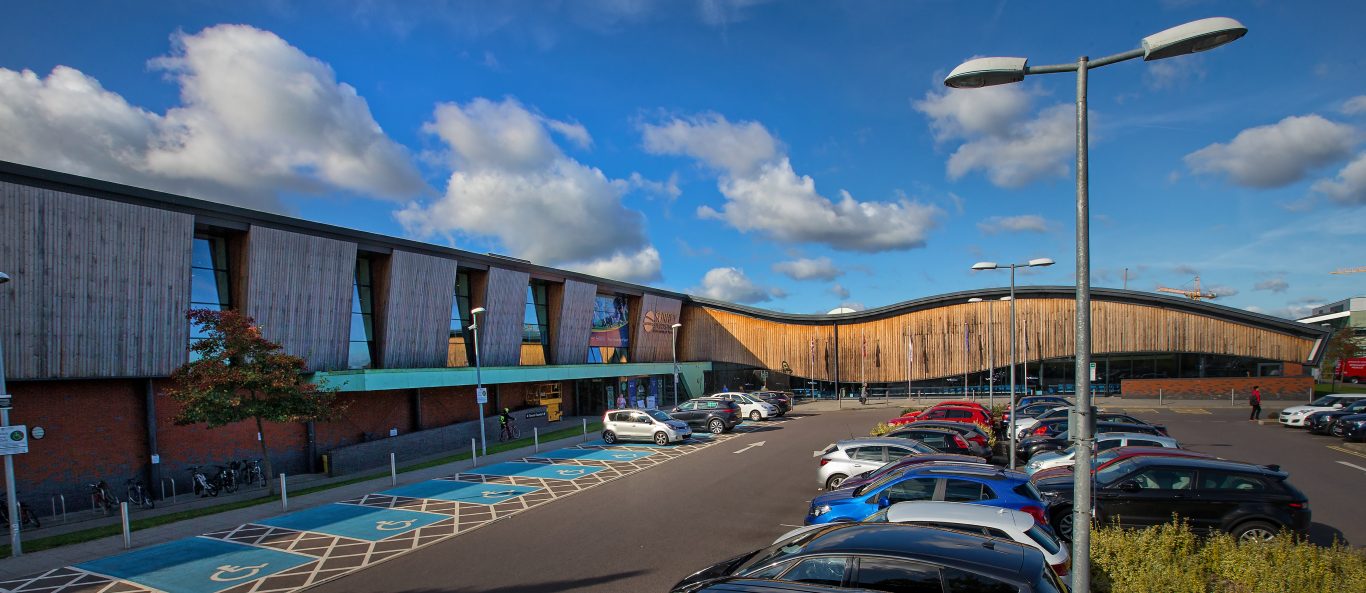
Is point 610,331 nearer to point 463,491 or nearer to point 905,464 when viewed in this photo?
point 463,491

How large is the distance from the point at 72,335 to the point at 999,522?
23354mm

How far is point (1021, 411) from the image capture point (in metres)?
30.6

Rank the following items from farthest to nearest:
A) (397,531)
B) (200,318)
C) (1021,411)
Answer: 1. (1021,411)
2. (200,318)
3. (397,531)

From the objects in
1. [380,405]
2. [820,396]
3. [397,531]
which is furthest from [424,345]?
[820,396]

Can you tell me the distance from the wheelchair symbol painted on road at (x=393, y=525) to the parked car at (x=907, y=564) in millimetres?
9548

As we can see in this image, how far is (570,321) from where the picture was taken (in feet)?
137

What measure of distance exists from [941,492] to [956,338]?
44952 mm

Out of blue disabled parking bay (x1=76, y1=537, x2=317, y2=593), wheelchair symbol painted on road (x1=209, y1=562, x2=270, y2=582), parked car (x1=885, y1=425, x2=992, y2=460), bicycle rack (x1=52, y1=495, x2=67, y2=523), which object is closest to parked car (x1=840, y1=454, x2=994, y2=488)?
parked car (x1=885, y1=425, x2=992, y2=460)

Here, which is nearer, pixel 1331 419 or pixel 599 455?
Result: pixel 599 455

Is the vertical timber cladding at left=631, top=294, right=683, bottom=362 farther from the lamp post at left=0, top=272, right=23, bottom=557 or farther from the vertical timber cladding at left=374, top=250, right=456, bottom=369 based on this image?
the lamp post at left=0, top=272, right=23, bottom=557

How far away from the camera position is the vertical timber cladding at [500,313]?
3428 centimetres

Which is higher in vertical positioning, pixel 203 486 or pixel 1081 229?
pixel 1081 229

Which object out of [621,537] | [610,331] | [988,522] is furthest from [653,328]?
[988,522]

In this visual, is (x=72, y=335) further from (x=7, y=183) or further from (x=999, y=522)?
(x=999, y=522)
